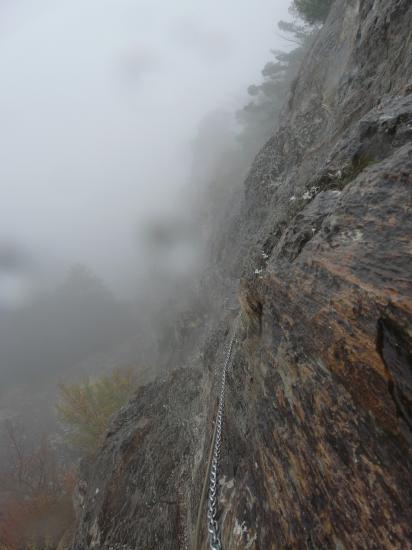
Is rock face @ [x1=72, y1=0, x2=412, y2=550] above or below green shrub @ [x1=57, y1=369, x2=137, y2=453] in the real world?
above

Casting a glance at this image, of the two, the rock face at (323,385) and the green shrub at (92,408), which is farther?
the green shrub at (92,408)

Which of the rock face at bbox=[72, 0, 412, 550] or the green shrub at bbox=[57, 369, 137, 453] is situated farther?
the green shrub at bbox=[57, 369, 137, 453]

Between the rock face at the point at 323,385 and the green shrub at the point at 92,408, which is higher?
the rock face at the point at 323,385

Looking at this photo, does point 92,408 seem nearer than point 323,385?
No

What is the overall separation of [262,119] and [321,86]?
2368 cm

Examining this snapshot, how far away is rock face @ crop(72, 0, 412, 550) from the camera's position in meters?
2.40

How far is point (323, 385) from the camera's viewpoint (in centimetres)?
297

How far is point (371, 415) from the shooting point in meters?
2.50

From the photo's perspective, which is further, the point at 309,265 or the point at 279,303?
the point at 279,303

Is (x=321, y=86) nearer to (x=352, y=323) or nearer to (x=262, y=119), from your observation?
(x=352, y=323)

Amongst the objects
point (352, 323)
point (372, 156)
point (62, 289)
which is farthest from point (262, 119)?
point (62, 289)

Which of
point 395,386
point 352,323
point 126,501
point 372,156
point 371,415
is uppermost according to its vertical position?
point 372,156

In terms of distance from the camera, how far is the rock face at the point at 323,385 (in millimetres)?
2404

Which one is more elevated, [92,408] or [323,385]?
[323,385]
